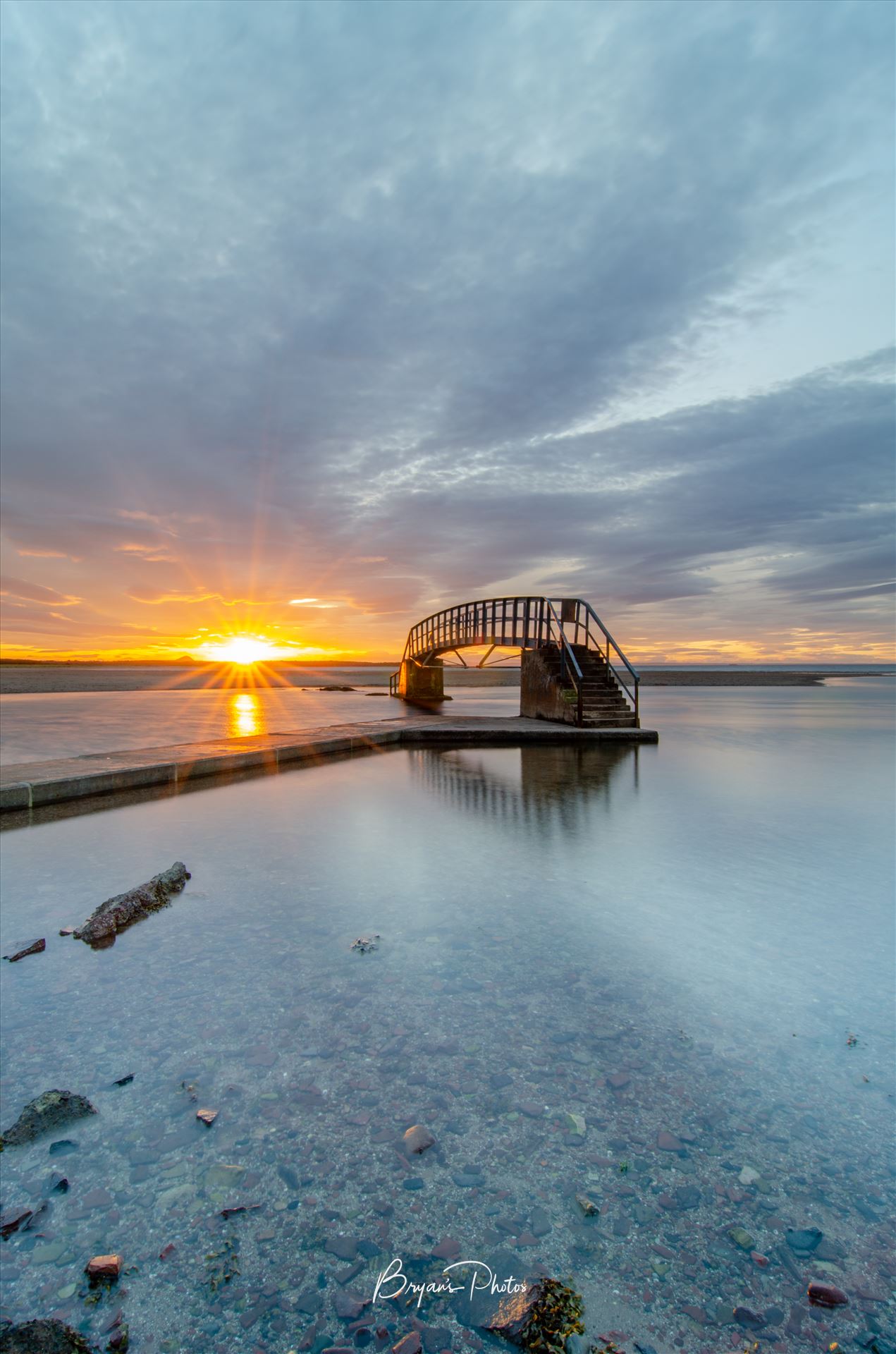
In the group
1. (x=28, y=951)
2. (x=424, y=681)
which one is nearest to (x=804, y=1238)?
(x=28, y=951)

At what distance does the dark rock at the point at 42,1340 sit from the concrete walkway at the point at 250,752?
6.54 m

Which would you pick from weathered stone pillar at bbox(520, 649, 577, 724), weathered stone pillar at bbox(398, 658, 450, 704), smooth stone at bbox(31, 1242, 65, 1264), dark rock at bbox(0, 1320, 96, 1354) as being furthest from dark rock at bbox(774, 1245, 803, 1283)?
weathered stone pillar at bbox(398, 658, 450, 704)

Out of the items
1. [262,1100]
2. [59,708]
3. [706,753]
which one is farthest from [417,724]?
[59,708]

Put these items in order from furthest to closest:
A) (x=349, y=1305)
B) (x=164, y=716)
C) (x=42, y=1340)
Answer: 1. (x=164, y=716)
2. (x=349, y=1305)
3. (x=42, y=1340)

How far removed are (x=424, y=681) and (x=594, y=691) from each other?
18928 mm

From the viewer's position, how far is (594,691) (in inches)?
632

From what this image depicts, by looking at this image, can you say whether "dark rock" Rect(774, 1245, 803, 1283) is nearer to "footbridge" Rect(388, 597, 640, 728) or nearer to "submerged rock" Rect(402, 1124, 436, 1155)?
"submerged rock" Rect(402, 1124, 436, 1155)

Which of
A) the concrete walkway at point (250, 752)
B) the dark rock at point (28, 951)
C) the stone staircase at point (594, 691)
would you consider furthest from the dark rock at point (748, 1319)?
the stone staircase at point (594, 691)

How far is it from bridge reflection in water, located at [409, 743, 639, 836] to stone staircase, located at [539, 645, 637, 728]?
133cm

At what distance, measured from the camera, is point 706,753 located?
1319 cm

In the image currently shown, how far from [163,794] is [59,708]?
26.2 meters

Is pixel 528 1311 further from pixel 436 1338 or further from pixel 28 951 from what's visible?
pixel 28 951

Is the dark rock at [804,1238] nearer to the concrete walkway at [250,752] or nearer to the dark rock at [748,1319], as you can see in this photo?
the dark rock at [748,1319]

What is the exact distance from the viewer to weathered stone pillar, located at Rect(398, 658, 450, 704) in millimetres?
33500
